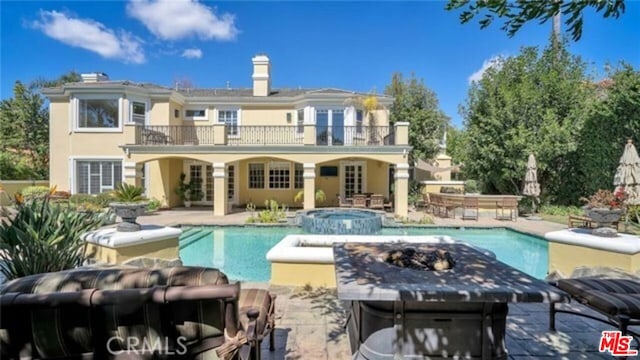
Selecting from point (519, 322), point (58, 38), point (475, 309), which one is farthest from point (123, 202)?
point (58, 38)

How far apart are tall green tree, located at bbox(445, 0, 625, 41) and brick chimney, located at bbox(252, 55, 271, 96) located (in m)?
20.3

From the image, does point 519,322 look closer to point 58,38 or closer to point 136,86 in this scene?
point 136,86

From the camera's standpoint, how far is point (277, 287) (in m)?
6.04

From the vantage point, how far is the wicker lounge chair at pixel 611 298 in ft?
11.3

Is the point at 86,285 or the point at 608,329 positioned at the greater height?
the point at 86,285

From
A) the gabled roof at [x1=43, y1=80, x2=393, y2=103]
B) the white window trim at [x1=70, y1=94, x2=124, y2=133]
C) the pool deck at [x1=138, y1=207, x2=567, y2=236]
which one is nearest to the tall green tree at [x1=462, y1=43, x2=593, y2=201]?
the pool deck at [x1=138, y1=207, x2=567, y2=236]

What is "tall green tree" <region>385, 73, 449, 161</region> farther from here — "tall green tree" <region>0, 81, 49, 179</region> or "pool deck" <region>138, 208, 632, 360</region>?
"tall green tree" <region>0, 81, 49, 179</region>

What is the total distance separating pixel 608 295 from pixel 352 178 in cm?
1760

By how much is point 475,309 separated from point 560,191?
1999 centimetres

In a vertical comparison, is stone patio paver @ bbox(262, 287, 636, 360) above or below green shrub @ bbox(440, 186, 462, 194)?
below

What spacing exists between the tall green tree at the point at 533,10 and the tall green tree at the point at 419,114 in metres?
21.9

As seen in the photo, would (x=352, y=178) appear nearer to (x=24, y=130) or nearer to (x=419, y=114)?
(x=419, y=114)

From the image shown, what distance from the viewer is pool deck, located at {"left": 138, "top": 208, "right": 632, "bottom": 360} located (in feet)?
12.2

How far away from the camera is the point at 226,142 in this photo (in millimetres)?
17406
